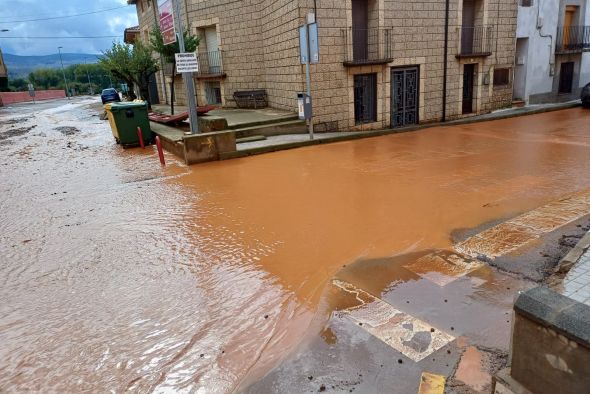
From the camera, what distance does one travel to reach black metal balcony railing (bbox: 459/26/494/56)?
15.7 meters

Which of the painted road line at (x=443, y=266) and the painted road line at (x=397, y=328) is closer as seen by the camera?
the painted road line at (x=397, y=328)

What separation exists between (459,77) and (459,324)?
14.3 metres

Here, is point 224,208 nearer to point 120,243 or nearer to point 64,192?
point 120,243

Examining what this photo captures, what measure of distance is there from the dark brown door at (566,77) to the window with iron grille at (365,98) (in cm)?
1171

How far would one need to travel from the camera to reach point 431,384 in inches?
110

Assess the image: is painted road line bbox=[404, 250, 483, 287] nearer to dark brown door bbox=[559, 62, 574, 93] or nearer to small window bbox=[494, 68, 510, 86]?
small window bbox=[494, 68, 510, 86]

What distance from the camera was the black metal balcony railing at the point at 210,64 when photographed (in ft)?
61.3

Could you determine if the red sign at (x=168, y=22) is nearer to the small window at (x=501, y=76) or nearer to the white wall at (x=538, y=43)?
the small window at (x=501, y=76)

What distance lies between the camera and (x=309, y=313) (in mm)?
3709

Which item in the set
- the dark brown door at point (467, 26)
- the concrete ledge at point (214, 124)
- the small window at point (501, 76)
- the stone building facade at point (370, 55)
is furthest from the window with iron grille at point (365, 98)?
the small window at point (501, 76)

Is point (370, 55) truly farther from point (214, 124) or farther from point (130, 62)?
point (130, 62)

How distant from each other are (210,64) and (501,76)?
12521mm

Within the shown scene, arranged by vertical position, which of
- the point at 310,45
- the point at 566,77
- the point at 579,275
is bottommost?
the point at 579,275

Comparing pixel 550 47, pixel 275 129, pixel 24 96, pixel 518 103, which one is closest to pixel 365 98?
pixel 275 129
